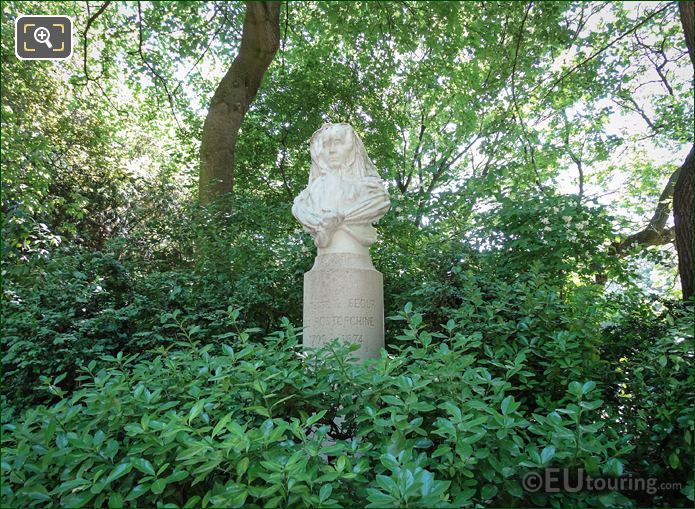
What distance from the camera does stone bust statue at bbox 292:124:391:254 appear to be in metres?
5.25

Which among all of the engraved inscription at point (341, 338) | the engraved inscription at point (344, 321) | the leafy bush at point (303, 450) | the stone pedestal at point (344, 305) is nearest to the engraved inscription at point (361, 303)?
the stone pedestal at point (344, 305)

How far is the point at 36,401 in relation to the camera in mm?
5086

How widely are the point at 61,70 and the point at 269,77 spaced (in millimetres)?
5468

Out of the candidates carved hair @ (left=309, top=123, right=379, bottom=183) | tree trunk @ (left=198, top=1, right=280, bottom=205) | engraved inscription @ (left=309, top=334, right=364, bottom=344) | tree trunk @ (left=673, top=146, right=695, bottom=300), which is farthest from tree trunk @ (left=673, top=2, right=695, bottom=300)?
tree trunk @ (left=198, top=1, right=280, bottom=205)

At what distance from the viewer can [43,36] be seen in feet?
15.4

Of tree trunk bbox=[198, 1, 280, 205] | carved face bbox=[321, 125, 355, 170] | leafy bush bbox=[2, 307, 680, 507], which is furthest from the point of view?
tree trunk bbox=[198, 1, 280, 205]

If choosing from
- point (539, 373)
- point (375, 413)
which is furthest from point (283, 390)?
point (539, 373)

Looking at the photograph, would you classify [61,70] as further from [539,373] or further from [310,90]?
[539,373]

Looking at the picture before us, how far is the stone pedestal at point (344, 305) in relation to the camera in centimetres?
496

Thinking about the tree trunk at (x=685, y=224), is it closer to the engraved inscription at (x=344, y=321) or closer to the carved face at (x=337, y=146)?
the engraved inscription at (x=344, y=321)

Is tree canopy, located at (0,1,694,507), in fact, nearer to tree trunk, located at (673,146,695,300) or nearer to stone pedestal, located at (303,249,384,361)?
tree trunk, located at (673,146,695,300)

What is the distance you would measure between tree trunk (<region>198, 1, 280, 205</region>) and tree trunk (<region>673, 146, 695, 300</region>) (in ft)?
23.4

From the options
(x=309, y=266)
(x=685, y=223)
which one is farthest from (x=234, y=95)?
(x=685, y=223)

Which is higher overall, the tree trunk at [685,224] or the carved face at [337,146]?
the carved face at [337,146]
